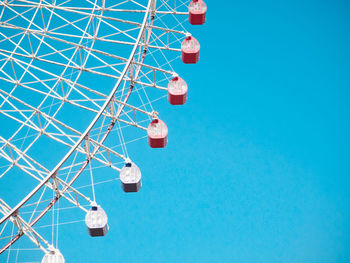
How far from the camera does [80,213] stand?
105 ft

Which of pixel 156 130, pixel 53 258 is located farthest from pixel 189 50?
pixel 53 258

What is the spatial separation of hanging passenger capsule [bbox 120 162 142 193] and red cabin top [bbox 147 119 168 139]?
157 centimetres

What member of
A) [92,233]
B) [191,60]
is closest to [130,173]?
[92,233]

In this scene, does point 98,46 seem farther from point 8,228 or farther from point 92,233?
point 92,233

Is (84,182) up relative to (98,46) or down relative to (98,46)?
down

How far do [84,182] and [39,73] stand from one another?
7.17 m

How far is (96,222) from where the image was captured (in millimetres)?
18531

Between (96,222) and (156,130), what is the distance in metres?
4.14

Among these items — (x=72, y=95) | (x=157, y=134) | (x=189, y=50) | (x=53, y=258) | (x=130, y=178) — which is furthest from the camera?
(x=72, y=95)

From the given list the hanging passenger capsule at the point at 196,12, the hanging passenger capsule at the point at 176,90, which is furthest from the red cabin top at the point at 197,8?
the hanging passenger capsule at the point at 176,90

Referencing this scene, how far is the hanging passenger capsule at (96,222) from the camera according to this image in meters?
18.5

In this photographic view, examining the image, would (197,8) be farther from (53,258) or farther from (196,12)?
(53,258)

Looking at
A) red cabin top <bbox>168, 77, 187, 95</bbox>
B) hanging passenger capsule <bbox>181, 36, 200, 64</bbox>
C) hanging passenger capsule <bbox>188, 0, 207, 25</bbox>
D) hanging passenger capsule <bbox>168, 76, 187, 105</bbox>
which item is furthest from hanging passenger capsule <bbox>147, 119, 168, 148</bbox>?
hanging passenger capsule <bbox>188, 0, 207, 25</bbox>

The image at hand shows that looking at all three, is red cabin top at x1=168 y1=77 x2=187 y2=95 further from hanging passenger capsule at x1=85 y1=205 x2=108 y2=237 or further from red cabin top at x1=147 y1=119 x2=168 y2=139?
hanging passenger capsule at x1=85 y1=205 x2=108 y2=237
